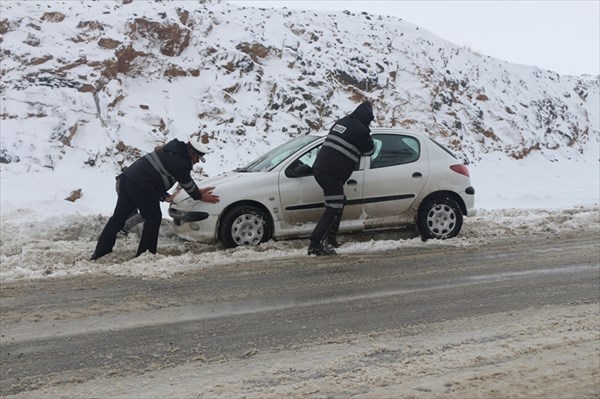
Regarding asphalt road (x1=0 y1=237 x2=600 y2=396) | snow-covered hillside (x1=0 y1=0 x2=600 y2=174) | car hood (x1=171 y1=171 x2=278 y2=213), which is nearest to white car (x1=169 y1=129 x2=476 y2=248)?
car hood (x1=171 y1=171 x2=278 y2=213)

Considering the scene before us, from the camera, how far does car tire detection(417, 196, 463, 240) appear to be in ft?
24.0

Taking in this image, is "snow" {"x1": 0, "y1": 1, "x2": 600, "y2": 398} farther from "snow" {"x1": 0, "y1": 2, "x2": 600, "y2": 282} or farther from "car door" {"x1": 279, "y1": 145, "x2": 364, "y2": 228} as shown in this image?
"car door" {"x1": 279, "y1": 145, "x2": 364, "y2": 228}

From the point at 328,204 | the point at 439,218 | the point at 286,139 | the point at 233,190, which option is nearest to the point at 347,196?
the point at 328,204

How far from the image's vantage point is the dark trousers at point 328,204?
6.41 m

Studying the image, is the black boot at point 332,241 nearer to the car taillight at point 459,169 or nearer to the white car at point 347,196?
the white car at point 347,196

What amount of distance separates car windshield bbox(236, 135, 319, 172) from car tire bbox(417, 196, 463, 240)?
6.30 ft

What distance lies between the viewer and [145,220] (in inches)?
251

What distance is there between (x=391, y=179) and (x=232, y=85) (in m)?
11.9

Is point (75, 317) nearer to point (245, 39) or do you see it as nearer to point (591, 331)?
point (591, 331)

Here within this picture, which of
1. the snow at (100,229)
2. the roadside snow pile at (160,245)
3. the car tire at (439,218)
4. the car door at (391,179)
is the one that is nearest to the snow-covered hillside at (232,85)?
the snow at (100,229)

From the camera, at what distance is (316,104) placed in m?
18.7

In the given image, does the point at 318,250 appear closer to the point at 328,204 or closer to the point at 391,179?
the point at 328,204

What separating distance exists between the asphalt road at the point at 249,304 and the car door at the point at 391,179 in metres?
0.94

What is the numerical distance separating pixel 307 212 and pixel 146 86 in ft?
38.3
